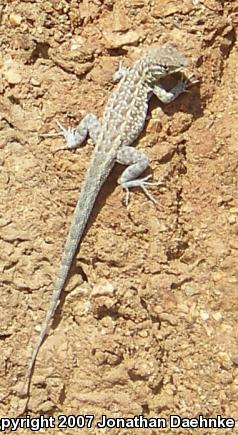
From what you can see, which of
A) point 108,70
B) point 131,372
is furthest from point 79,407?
point 108,70

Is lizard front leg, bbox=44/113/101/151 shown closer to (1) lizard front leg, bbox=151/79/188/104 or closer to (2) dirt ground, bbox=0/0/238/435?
(2) dirt ground, bbox=0/0/238/435

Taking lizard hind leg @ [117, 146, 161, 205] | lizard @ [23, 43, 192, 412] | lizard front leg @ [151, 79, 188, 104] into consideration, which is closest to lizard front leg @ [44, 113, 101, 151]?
lizard @ [23, 43, 192, 412]

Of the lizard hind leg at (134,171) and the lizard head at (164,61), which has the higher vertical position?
the lizard head at (164,61)

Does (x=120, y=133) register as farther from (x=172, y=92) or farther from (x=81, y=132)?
(x=172, y=92)

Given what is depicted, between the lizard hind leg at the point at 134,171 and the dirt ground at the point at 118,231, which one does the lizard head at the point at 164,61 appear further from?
the lizard hind leg at the point at 134,171

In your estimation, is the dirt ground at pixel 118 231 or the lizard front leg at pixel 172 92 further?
the lizard front leg at pixel 172 92

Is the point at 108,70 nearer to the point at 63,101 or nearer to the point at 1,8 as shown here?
the point at 63,101

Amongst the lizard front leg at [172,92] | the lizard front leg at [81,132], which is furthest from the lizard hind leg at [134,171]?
the lizard front leg at [172,92]
